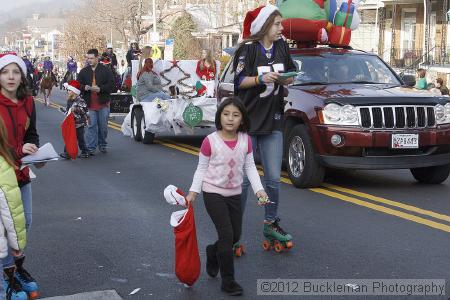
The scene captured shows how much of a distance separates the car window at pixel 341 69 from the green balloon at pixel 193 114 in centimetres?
390

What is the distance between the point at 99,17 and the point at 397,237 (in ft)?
174

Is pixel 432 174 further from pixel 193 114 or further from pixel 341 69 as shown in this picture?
pixel 193 114

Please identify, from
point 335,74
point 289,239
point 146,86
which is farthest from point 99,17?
point 289,239

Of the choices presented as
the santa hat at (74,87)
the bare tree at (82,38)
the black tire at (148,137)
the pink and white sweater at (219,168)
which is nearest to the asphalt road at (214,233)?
the pink and white sweater at (219,168)

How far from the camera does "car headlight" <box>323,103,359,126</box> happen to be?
881 cm

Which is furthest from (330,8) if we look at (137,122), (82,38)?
(82,38)

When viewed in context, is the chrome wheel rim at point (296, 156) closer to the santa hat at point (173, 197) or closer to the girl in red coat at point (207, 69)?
the santa hat at point (173, 197)

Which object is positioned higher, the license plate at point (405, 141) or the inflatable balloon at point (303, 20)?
the inflatable balloon at point (303, 20)

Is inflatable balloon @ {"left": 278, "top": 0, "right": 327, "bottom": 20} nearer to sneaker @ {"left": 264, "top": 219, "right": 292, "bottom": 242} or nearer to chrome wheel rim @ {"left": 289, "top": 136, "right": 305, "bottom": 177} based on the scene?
chrome wheel rim @ {"left": 289, "top": 136, "right": 305, "bottom": 177}

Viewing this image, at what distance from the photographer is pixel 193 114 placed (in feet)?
45.1

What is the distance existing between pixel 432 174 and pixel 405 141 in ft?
3.66

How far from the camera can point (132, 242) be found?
22.1ft

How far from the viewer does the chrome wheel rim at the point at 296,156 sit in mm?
9328

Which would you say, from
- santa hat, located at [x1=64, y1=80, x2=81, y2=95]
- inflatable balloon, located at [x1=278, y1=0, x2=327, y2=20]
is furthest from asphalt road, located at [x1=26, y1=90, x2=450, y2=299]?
inflatable balloon, located at [x1=278, y1=0, x2=327, y2=20]
